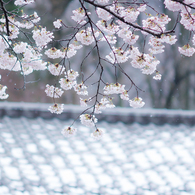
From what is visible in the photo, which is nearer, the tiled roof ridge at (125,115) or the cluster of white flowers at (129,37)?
the cluster of white flowers at (129,37)

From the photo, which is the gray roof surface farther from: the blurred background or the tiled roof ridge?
the blurred background

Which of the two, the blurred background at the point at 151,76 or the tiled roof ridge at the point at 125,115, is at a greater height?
the blurred background at the point at 151,76

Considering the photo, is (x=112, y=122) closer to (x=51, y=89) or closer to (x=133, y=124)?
(x=133, y=124)

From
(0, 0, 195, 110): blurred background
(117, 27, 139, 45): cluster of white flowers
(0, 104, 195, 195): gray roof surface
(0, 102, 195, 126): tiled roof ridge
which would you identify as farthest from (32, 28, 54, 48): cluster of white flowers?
(0, 0, 195, 110): blurred background

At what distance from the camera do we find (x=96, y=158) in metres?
2.23

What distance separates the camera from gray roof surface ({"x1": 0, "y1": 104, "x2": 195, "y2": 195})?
1.74m

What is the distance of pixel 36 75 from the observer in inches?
201

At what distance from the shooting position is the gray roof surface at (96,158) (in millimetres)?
1737

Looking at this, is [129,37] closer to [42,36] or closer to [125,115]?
[42,36]

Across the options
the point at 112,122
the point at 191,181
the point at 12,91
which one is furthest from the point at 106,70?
the point at 191,181

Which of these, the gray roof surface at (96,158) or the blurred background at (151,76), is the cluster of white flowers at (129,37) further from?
the blurred background at (151,76)

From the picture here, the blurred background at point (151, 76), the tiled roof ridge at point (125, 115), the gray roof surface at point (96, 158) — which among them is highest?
the blurred background at point (151, 76)

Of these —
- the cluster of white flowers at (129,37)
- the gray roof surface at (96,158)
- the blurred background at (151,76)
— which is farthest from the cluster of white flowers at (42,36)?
the blurred background at (151,76)

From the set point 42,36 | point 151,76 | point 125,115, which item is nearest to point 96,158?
point 125,115
